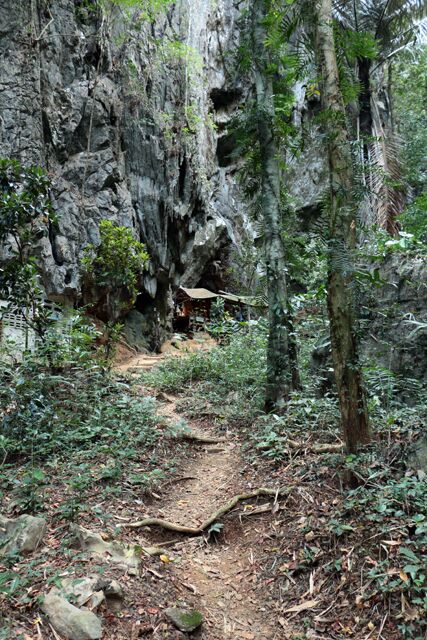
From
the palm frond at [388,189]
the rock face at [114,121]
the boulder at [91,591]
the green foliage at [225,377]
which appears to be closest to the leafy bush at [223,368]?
the green foliage at [225,377]

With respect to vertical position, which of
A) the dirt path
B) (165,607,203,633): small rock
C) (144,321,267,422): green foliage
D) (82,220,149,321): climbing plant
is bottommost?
the dirt path

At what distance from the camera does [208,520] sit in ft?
12.7

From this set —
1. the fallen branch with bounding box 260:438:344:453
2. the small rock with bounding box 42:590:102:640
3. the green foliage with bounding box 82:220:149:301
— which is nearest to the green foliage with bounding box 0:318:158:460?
the fallen branch with bounding box 260:438:344:453

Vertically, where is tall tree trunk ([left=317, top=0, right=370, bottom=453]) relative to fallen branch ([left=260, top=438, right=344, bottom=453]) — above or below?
above

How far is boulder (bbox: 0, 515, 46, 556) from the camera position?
2.94 meters

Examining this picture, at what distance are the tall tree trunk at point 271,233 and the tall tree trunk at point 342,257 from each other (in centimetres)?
261

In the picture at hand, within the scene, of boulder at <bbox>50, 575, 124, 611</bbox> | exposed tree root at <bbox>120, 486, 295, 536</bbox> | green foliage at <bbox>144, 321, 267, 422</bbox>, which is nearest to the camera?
boulder at <bbox>50, 575, 124, 611</bbox>

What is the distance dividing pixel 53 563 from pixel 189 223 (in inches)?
575

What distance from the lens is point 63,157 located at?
36.6 ft

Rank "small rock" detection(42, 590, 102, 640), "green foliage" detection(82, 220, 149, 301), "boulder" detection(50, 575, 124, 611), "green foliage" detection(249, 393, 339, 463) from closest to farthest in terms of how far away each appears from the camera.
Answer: "small rock" detection(42, 590, 102, 640) < "boulder" detection(50, 575, 124, 611) < "green foliage" detection(249, 393, 339, 463) < "green foliage" detection(82, 220, 149, 301)

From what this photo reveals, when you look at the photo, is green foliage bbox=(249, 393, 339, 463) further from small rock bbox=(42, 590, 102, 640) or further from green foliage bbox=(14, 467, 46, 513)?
small rock bbox=(42, 590, 102, 640)

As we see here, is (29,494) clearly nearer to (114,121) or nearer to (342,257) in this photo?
(342,257)

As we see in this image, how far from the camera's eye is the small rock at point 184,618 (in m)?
2.60

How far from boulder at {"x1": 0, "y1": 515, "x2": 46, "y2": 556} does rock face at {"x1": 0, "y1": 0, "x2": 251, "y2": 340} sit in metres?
7.61
